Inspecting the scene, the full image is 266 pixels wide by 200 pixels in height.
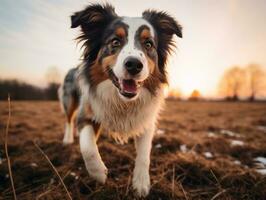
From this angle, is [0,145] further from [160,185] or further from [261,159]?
[261,159]

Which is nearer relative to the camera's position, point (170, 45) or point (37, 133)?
point (170, 45)

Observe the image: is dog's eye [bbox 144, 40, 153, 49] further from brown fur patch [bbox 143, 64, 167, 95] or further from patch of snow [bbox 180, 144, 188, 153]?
patch of snow [bbox 180, 144, 188, 153]

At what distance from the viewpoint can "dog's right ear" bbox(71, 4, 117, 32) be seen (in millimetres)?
3397

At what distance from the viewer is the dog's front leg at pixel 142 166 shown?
2686 millimetres

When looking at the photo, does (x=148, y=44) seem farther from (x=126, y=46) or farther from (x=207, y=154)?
(x=207, y=154)

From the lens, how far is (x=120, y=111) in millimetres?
3365

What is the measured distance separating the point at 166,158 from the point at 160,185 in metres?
1.07

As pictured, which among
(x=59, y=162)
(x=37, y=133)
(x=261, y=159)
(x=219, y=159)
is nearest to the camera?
(x=59, y=162)

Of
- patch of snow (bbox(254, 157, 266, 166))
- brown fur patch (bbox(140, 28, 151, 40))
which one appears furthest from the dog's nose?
patch of snow (bbox(254, 157, 266, 166))

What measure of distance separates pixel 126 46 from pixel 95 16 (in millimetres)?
927

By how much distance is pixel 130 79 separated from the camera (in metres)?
2.82

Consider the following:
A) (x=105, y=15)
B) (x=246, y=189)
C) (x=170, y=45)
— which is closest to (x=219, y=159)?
(x=246, y=189)

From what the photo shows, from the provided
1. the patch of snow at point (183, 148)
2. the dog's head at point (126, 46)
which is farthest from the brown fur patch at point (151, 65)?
the patch of snow at point (183, 148)

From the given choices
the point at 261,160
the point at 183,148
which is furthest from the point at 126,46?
the point at 261,160
